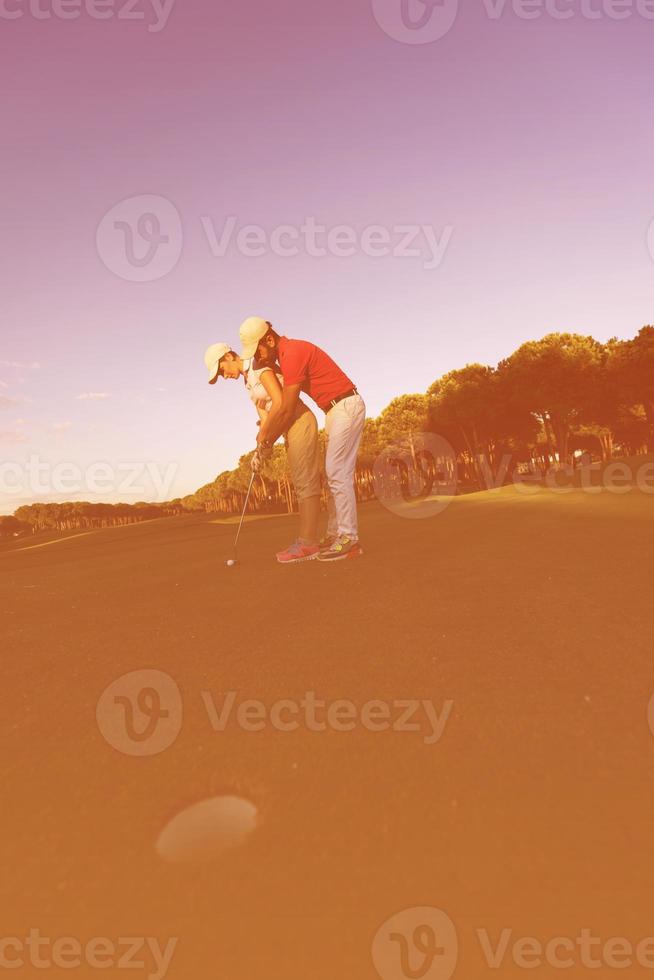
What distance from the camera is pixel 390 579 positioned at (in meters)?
5.18

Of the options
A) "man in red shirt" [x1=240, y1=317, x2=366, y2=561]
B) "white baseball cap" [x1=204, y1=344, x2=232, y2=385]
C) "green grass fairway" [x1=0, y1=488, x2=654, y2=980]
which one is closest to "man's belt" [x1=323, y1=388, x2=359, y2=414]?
"man in red shirt" [x1=240, y1=317, x2=366, y2=561]

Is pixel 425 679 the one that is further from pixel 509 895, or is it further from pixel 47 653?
pixel 47 653

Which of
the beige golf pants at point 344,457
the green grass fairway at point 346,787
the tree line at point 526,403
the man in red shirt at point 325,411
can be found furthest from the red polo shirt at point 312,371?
the tree line at point 526,403

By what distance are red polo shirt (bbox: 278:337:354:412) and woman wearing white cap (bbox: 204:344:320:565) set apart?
0.22 metres

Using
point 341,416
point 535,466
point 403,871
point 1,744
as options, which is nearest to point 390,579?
point 341,416

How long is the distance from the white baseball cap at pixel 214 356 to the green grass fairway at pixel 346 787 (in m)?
3.91

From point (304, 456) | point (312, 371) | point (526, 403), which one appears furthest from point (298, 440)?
point (526, 403)

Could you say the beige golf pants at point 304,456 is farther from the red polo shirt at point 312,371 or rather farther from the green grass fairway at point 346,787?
the green grass fairway at point 346,787

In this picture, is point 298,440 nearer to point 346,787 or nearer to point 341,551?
point 341,551

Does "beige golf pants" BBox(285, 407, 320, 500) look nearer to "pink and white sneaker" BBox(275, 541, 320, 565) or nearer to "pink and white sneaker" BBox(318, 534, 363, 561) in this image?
"pink and white sneaker" BBox(275, 541, 320, 565)

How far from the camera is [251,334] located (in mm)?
7000

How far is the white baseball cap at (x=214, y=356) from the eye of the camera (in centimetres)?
727

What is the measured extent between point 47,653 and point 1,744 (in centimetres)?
129

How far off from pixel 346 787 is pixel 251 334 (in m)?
5.80
